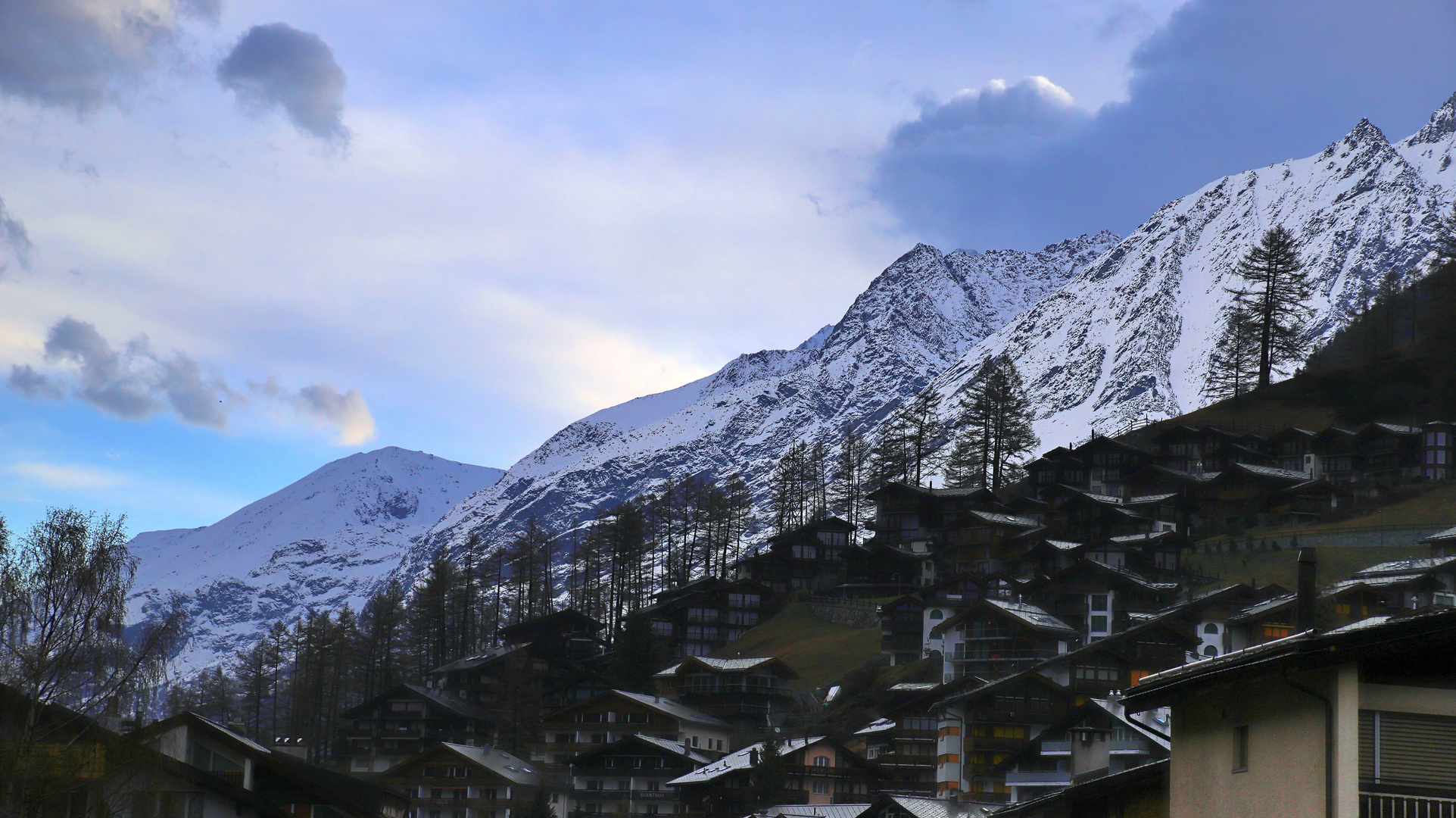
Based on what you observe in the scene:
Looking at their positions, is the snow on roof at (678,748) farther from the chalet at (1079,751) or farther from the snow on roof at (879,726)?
the chalet at (1079,751)

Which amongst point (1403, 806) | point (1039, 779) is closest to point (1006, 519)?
point (1039, 779)

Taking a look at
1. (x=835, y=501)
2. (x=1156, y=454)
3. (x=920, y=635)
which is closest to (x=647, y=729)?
(x=920, y=635)

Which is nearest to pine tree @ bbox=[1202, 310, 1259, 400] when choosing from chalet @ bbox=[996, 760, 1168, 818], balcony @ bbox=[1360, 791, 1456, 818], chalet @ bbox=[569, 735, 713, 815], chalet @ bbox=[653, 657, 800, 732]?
chalet @ bbox=[653, 657, 800, 732]

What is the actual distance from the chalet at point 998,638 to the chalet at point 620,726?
637 inches

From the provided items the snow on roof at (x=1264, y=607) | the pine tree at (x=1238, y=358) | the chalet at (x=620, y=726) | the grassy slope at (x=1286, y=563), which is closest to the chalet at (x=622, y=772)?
the chalet at (x=620, y=726)

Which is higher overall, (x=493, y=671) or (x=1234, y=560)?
(x=1234, y=560)

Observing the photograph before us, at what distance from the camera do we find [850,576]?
112188 millimetres

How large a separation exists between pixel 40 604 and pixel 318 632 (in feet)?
342

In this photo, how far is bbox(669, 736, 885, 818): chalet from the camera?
72000 millimetres

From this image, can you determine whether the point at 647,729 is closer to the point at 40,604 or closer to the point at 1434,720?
the point at 40,604

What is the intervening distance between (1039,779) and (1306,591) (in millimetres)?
48059

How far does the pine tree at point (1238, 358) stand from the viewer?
4616 inches

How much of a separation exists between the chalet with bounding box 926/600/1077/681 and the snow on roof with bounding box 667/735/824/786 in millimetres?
10212

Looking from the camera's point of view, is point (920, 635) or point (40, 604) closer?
point (40, 604)
